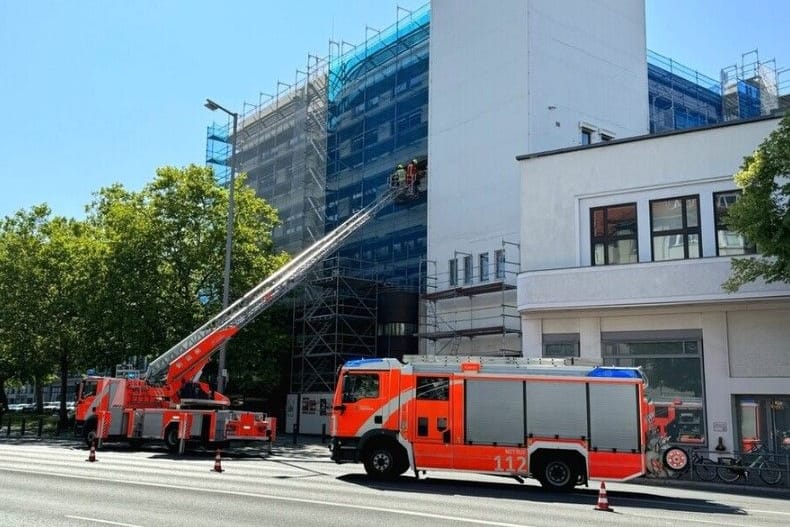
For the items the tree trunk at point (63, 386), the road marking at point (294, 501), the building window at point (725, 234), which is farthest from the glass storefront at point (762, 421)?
the tree trunk at point (63, 386)

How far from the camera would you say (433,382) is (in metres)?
17.4

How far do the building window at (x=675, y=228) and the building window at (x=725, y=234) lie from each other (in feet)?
1.99

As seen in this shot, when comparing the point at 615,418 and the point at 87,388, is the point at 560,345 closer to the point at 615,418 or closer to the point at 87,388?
→ the point at 615,418

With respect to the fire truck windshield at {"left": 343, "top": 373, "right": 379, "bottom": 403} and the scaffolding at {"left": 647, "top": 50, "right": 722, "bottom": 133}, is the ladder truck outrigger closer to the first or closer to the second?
the fire truck windshield at {"left": 343, "top": 373, "right": 379, "bottom": 403}

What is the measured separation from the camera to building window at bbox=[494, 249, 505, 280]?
111 feet

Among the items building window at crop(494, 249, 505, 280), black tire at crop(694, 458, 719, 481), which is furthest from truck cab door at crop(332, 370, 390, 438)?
building window at crop(494, 249, 505, 280)

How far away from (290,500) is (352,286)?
86.5 feet

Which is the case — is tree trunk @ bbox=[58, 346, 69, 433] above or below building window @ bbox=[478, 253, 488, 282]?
below

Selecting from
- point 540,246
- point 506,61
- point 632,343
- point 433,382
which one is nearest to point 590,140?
point 506,61

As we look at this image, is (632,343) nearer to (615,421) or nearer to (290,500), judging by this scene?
(615,421)

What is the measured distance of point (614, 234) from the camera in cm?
2598

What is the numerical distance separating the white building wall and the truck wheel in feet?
59.8

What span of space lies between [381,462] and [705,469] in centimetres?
940

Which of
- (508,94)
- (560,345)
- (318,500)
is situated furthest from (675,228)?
(318,500)
